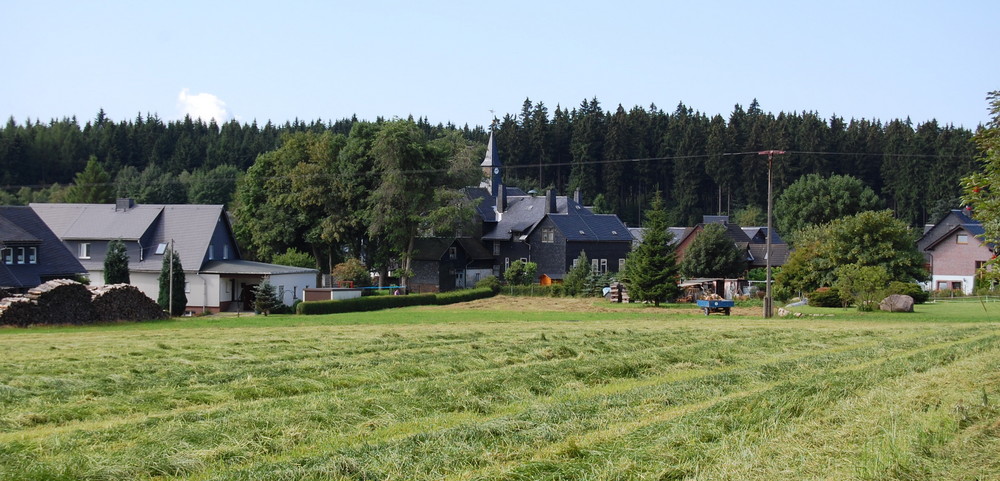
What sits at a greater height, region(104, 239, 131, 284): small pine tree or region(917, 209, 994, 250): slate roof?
region(917, 209, 994, 250): slate roof

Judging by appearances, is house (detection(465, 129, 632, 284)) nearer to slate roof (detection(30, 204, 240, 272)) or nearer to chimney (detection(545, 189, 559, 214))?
chimney (detection(545, 189, 559, 214))

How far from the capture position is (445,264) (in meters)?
77.7

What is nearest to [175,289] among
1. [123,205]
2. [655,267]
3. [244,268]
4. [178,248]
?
[244,268]

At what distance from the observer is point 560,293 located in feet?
220

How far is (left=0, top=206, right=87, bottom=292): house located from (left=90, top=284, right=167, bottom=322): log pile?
5636mm

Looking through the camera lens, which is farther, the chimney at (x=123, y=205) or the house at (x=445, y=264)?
the house at (x=445, y=264)

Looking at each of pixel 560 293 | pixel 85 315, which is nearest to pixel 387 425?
pixel 85 315

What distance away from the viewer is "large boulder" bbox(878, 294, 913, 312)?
1730 inches

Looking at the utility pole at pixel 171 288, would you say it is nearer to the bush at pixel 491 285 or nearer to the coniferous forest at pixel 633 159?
the bush at pixel 491 285

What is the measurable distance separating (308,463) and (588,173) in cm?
12113

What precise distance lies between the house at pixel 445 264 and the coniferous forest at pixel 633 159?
40.1 m

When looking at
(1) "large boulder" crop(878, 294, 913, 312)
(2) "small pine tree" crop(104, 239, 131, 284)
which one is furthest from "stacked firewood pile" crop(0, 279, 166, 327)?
(1) "large boulder" crop(878, 294, 913, 312)

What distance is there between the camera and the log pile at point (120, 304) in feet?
131

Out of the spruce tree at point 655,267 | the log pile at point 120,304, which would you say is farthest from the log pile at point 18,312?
the spruce tree at point 655,267
